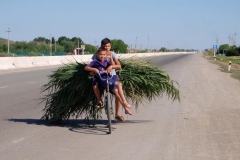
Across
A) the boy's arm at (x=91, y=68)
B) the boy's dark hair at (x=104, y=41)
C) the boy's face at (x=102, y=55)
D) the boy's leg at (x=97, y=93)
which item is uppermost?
the boy's dark hair at (x=104, y=41)

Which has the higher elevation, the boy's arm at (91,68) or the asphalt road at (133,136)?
the boy's arm at (91,68)

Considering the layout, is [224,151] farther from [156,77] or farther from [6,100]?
[6,100]

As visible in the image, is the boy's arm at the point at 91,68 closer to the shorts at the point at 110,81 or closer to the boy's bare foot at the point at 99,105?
the shorts at the point at 110,81

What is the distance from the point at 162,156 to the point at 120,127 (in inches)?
96.6

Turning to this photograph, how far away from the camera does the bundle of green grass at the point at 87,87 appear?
914 centimetres

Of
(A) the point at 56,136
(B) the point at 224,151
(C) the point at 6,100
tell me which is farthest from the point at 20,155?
(C) the point at 6,100


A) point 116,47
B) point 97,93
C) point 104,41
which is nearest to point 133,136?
point 97,93

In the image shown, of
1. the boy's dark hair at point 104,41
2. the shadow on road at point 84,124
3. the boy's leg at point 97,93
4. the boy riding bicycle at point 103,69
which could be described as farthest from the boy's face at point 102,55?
the shadow on road at point 84,124

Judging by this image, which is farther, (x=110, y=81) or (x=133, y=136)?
(x=110, y=81)

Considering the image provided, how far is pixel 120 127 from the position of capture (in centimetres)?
938

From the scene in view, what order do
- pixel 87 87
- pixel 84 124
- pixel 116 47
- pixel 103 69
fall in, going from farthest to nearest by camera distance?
1. pixel 116 47
2. pixel 84 124
3. pixel 87 87
4. pixel 103 69

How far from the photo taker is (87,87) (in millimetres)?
9094

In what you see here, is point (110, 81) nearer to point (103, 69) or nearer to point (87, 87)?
point (103, 69)

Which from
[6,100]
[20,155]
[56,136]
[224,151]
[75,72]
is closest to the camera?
[20,155]
